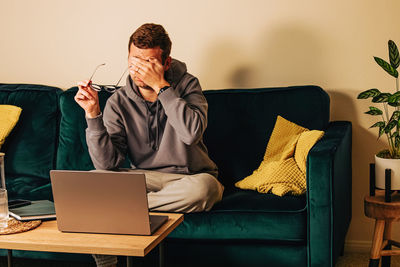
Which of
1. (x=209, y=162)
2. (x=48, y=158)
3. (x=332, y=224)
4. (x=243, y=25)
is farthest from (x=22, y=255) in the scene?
(x=243, y=25)

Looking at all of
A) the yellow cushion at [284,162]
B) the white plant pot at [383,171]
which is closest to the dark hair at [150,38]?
the yellow cushion at [284,162]

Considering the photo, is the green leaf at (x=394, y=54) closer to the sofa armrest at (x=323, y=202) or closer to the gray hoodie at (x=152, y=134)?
the sofa armrest at (x=323, y=202)

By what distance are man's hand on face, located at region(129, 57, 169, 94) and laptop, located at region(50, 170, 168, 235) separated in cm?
67

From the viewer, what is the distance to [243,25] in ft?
8.90

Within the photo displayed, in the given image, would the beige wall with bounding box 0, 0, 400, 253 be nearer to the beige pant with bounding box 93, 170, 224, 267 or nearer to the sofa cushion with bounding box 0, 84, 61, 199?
the sofa cushion with bounding box 0, 84, 61, 199

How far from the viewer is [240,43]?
107 inches

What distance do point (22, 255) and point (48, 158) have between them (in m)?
0.60

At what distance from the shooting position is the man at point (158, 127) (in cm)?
193

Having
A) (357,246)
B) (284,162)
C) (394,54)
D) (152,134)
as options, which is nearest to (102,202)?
(152,134)

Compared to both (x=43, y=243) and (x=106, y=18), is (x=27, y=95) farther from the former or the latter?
(x=43, y=243)

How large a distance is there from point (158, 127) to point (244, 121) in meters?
0.49

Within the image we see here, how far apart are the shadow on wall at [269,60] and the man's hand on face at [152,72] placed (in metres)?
0.78

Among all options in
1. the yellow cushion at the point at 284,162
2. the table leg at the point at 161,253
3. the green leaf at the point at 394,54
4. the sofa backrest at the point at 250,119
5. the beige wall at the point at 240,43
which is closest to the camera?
the table leg at the point at 161,253

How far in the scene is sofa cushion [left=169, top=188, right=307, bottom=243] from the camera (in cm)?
191
